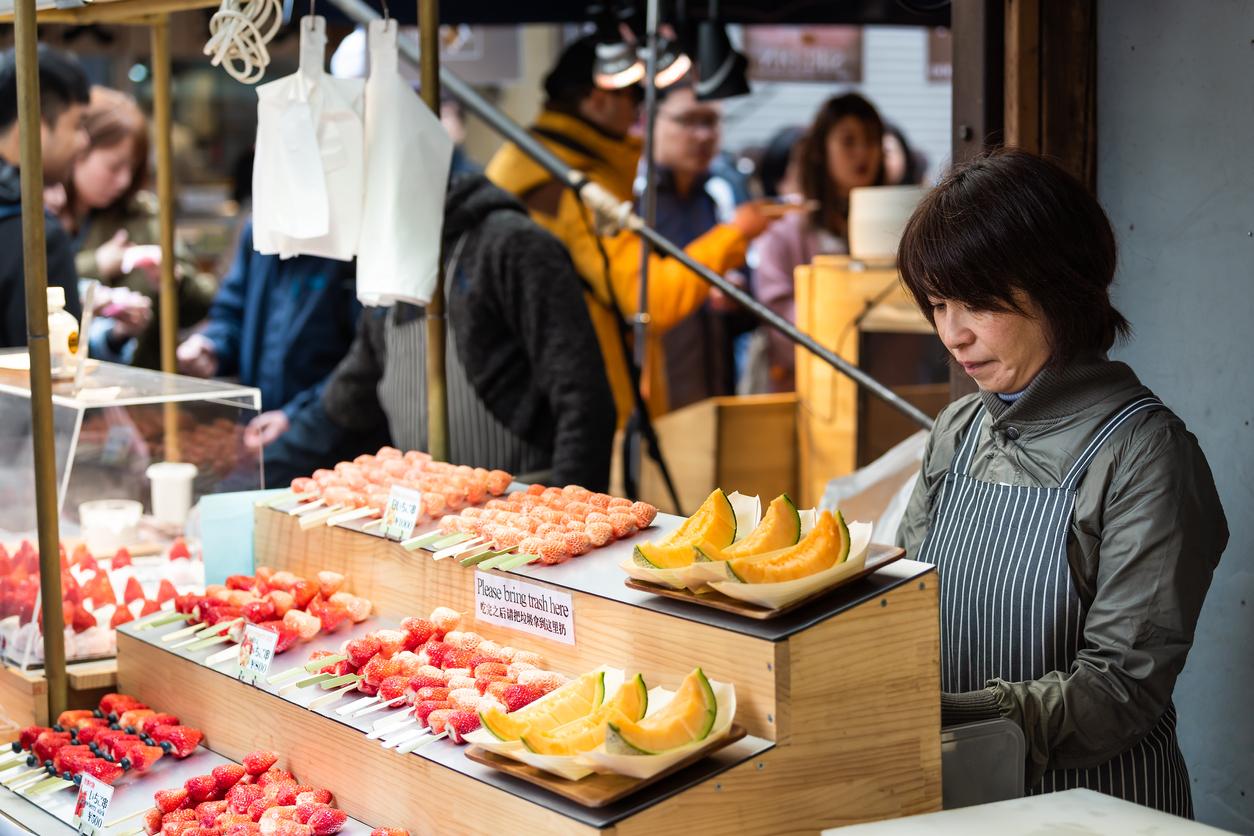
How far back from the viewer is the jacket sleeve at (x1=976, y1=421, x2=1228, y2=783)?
218 cm

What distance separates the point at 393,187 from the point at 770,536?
137 cm

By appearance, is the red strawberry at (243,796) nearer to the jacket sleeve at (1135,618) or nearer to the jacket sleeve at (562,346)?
the jacket sleeve at (1135,618)

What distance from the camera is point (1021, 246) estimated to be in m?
2.28

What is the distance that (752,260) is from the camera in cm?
727

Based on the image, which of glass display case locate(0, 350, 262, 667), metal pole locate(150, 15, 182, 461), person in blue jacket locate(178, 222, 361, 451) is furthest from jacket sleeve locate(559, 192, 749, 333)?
glass display case locate(0, 350, 262, 667)

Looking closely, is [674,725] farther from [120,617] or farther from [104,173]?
[104,173]

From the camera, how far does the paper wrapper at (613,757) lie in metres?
1.70

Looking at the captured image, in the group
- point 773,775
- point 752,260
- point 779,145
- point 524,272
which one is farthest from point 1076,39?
point 779,145

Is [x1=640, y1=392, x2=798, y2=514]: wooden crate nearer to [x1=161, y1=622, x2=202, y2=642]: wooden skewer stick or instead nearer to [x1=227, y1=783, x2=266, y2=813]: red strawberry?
[x1=161, y1=622, x2=202, y2=642]: wooden skewer stick

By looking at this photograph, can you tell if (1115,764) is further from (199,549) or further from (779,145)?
(779,145)

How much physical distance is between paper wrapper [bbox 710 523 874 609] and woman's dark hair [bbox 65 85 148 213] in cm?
475

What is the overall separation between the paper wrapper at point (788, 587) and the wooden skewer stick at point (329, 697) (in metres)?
0.74

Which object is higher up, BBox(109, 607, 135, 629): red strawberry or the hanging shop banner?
the hanging shop banner

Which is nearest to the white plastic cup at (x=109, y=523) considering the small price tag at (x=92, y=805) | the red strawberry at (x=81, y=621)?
the red strawberry at (x=81, y=621)
